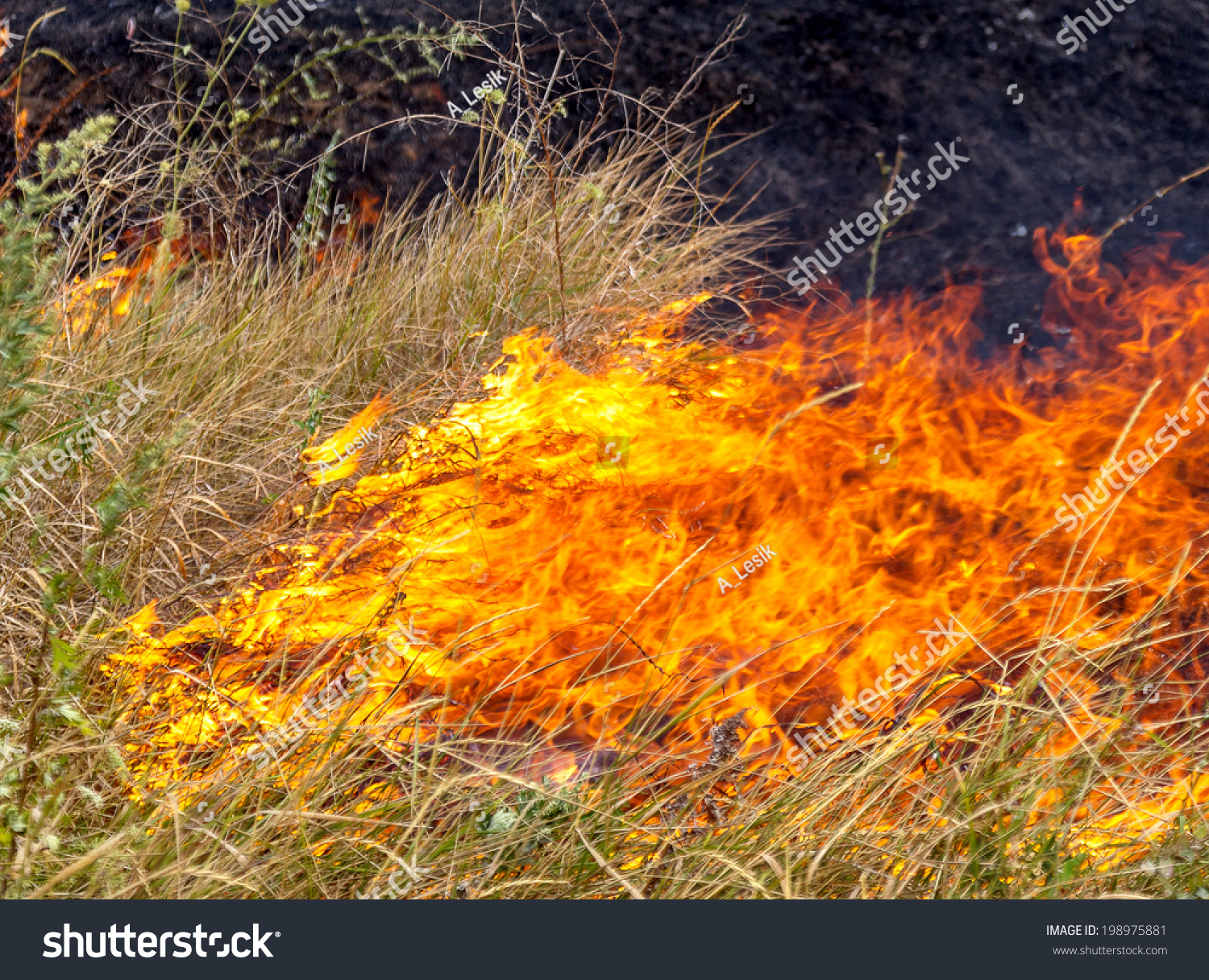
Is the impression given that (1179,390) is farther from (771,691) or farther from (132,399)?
(132,399)

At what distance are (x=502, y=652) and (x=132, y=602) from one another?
0.85m

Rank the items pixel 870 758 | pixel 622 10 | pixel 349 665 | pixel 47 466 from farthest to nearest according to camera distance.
Result: pixel 622 10, pixel 47 466, pixel 349 665, pixel 870 758

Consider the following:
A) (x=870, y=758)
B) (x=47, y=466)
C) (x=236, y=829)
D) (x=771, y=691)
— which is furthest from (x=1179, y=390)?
(x=47, y=466)

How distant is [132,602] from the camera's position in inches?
90.9
